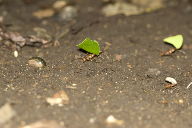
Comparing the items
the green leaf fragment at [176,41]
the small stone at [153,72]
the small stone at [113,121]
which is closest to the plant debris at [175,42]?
the green leaf fragment at [176,41]

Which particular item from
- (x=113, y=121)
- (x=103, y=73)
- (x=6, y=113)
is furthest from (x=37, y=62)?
(x=113, y=121)

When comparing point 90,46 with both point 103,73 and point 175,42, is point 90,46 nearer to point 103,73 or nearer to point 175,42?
point 103,73

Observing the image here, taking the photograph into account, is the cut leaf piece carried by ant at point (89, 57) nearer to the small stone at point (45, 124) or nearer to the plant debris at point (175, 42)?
the plant debris at point (175, 42)

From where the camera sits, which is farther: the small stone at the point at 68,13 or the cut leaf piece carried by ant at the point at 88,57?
the small stone at the point at 68,13

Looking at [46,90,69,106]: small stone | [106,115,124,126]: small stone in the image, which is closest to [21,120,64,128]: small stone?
[46,90,69,106]: small stone

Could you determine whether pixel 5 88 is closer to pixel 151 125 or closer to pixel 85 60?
pixel 85 60

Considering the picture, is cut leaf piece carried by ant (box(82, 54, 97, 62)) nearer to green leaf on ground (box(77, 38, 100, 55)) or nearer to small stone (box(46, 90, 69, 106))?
green leaf on ground (box(77, 38, 100, 55))
